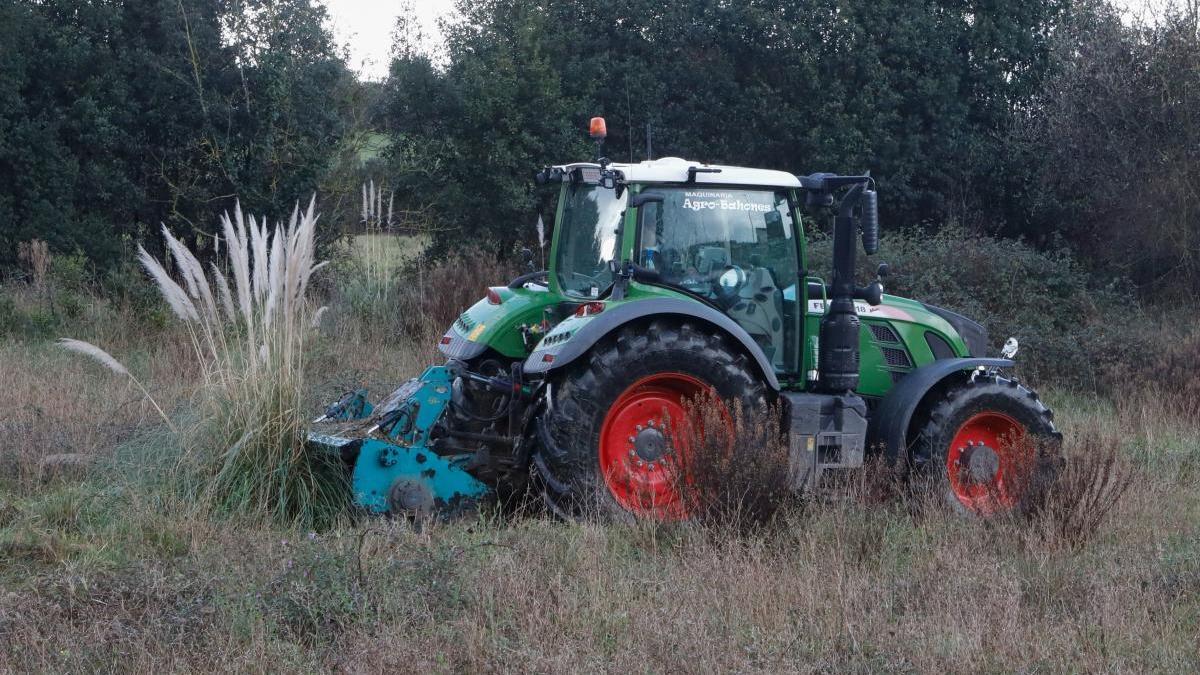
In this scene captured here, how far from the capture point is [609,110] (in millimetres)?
19516

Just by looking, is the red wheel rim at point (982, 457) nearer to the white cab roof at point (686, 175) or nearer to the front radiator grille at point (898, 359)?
the front radiator grille at point (898, 359)

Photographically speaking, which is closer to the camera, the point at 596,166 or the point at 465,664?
the point at 465,664

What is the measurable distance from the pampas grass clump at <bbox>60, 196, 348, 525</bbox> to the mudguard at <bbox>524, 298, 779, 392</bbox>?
4.39ft

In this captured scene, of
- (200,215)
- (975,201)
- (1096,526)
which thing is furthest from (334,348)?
(975,201)

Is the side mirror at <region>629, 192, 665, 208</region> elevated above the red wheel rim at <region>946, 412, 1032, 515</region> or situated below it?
above

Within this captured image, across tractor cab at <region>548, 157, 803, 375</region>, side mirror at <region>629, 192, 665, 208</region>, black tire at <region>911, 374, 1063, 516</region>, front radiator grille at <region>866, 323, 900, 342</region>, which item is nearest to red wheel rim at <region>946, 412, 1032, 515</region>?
black tire at <region>911, 374, 1063, 516</region>

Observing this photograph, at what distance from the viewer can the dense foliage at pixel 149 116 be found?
16.4 meters

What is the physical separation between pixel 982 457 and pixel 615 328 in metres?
2.37

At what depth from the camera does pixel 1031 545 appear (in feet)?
19.0

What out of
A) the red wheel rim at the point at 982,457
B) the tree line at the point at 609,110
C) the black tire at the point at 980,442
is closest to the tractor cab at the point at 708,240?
the black tire at the point at 980,442

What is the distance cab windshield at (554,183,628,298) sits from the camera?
23.4 feet

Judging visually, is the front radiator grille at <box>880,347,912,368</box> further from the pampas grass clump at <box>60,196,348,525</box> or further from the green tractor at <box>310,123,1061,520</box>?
the pampas grass clump at <box>60,196,348,525</box>

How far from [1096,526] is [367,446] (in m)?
3.77

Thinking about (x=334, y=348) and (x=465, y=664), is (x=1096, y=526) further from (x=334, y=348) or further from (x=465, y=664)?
(x=334, y=348)
